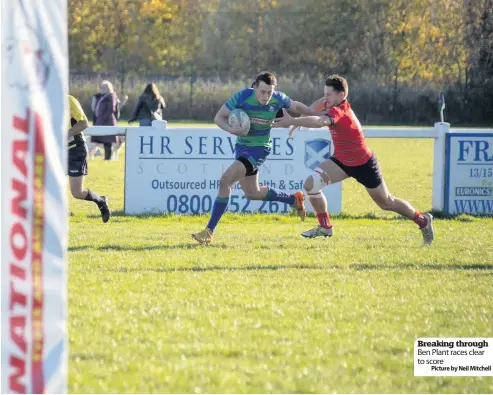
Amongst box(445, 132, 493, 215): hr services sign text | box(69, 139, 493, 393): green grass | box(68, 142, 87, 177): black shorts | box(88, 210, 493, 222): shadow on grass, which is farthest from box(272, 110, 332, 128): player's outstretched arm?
box(445, 132, 493, 215): hr services sign text

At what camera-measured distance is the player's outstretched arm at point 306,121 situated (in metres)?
10.7

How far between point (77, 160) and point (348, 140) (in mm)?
3339

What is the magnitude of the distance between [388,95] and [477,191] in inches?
1494

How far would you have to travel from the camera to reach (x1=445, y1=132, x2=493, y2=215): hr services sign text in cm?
1576

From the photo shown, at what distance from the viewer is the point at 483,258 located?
1110cm

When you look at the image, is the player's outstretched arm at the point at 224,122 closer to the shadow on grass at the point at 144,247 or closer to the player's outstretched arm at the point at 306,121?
the player's outstretched arm at the point at 306,121

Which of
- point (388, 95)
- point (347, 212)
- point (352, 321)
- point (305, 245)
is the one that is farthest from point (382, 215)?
point (388, 95)

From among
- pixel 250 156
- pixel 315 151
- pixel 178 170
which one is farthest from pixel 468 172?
pixel 250 156

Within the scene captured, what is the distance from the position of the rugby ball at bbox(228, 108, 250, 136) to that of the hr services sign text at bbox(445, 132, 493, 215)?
5001mm

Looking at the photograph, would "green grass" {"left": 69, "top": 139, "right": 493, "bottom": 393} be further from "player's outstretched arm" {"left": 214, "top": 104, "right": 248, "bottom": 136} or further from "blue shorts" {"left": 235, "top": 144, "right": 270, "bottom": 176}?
"player's outstretched arm" {"left": 214, "top": 104, "right": 248, "bottom": 136}

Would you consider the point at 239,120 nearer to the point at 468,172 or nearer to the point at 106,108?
the point at 468,172

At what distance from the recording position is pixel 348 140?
11547 mm

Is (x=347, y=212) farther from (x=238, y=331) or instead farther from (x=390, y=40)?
(x=390, y=40)

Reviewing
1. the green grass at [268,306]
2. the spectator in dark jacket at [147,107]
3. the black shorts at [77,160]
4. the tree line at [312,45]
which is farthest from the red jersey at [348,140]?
the tree line at [312,45]
